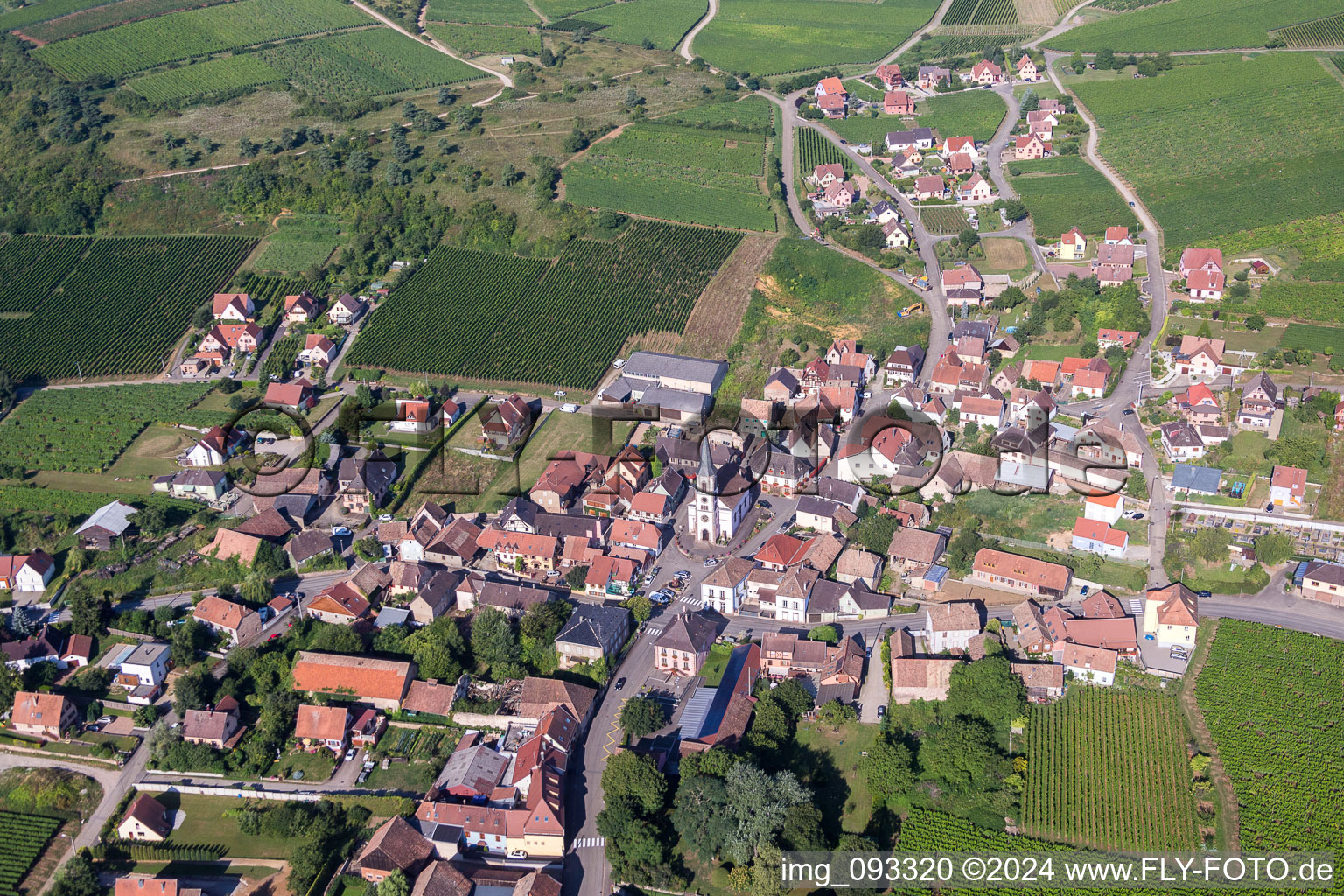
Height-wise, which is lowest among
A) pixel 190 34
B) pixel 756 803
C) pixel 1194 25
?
pixel 756 803

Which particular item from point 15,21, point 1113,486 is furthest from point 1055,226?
point 15,21

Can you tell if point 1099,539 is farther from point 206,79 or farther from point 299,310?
point 206,79

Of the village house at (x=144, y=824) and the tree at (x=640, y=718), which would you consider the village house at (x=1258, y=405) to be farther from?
the village house at (x=144, y=824)

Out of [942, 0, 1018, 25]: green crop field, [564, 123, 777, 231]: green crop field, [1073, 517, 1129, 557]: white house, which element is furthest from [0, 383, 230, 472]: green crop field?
[942, 0, 1018, 25]: green crop field

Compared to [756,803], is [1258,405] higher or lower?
lower

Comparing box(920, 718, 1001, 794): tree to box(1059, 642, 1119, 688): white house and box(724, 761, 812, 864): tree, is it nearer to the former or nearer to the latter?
box(724, 761, 812, 864): tree

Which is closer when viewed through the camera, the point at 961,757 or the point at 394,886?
the point at 394,886

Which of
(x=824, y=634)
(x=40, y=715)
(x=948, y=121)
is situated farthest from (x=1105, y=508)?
(x=948, y=121)
